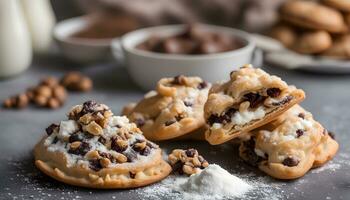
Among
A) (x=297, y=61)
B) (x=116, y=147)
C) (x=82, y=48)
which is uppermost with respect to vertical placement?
(x=116, y=147)

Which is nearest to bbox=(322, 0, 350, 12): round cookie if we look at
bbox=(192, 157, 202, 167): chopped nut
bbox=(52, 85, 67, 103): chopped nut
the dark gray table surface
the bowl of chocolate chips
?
the dark gray table surface

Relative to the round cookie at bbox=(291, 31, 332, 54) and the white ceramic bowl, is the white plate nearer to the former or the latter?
the round cookie at bbox=(291, 31, 332, 54)

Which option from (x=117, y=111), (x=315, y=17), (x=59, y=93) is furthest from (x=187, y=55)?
(x=315, y=17)

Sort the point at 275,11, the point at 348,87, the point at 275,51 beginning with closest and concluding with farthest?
the point at 348,87, the point at 275,51, the point at 275,11

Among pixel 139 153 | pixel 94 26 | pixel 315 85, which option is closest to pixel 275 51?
pixel 315 85

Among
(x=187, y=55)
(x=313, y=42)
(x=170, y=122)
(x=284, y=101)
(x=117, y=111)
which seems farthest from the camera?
(x=313, y=42)

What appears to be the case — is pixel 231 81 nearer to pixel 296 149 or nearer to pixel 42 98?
pixel 296 149

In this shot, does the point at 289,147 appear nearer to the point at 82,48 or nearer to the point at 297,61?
the point at 297,61

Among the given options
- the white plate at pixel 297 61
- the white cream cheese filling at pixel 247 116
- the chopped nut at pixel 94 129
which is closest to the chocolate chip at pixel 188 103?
the white cream cheese filling at pixel 247 116
